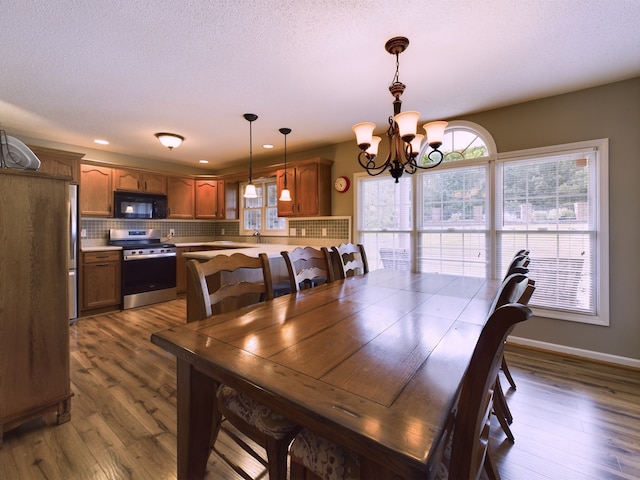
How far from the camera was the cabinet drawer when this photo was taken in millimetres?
3879

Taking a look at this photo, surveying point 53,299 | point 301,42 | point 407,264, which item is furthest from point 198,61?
point 407,264

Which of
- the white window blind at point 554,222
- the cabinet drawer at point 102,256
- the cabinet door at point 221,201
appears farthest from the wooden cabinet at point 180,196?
the white window blind at point 554,222

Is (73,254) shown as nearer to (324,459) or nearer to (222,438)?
(222,438)

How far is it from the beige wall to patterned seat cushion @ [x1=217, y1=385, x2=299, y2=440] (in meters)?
2.96

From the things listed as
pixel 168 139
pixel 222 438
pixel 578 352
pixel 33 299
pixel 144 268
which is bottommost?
pixel 222 438

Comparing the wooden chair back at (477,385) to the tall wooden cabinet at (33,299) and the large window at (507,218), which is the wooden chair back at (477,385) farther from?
the large window at (507,218)

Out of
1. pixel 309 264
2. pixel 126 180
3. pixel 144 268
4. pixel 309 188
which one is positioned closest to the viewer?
pixel 309 264

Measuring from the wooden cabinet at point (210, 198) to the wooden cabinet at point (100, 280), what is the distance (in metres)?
1.72

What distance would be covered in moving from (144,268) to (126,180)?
4.78 ft

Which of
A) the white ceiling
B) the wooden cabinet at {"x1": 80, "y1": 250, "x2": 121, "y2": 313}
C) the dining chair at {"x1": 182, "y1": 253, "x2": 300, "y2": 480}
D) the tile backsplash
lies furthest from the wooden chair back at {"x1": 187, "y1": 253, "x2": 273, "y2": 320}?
the wooden cabinet at {"x1": 80, "y1": 250, "x2": 121, "y2": 313}

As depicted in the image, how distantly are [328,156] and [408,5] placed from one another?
2760 mm

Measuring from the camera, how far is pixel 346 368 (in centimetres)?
85

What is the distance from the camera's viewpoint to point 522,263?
1.63 metres

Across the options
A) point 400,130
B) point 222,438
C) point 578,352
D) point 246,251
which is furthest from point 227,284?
point 578,352
